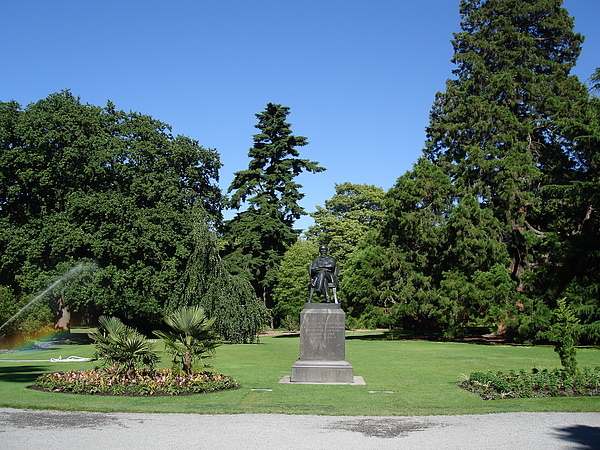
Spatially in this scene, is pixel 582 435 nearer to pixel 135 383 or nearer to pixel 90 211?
pixel 135 383

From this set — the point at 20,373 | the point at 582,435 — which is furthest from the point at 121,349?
the point at 582,435

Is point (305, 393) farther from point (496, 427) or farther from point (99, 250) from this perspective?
point (99, 250)

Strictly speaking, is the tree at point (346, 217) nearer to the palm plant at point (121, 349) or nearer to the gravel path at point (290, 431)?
the palm plant at point (121, 349)

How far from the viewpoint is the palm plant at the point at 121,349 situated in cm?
1223

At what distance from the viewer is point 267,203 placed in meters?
50.5

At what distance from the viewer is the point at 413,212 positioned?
35156 mm

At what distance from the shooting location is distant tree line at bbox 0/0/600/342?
98.7ft

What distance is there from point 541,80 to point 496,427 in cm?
3130

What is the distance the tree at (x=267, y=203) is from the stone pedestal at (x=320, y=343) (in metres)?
32.5

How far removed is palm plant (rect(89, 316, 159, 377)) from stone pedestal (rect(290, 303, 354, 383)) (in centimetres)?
378

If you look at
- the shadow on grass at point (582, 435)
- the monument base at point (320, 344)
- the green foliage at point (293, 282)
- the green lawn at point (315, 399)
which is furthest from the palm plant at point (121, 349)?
the green foliage at point (293, 282)

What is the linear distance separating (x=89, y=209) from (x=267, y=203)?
67.5ft

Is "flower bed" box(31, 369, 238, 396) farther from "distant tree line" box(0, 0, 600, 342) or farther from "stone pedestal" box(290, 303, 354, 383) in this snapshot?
"distant tree line" box(0, 0, 600, 342)

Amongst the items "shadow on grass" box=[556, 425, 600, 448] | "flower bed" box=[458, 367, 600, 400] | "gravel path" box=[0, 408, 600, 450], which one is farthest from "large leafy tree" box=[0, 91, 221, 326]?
"shadow on grass" box=[556, 425, 600, 448]
